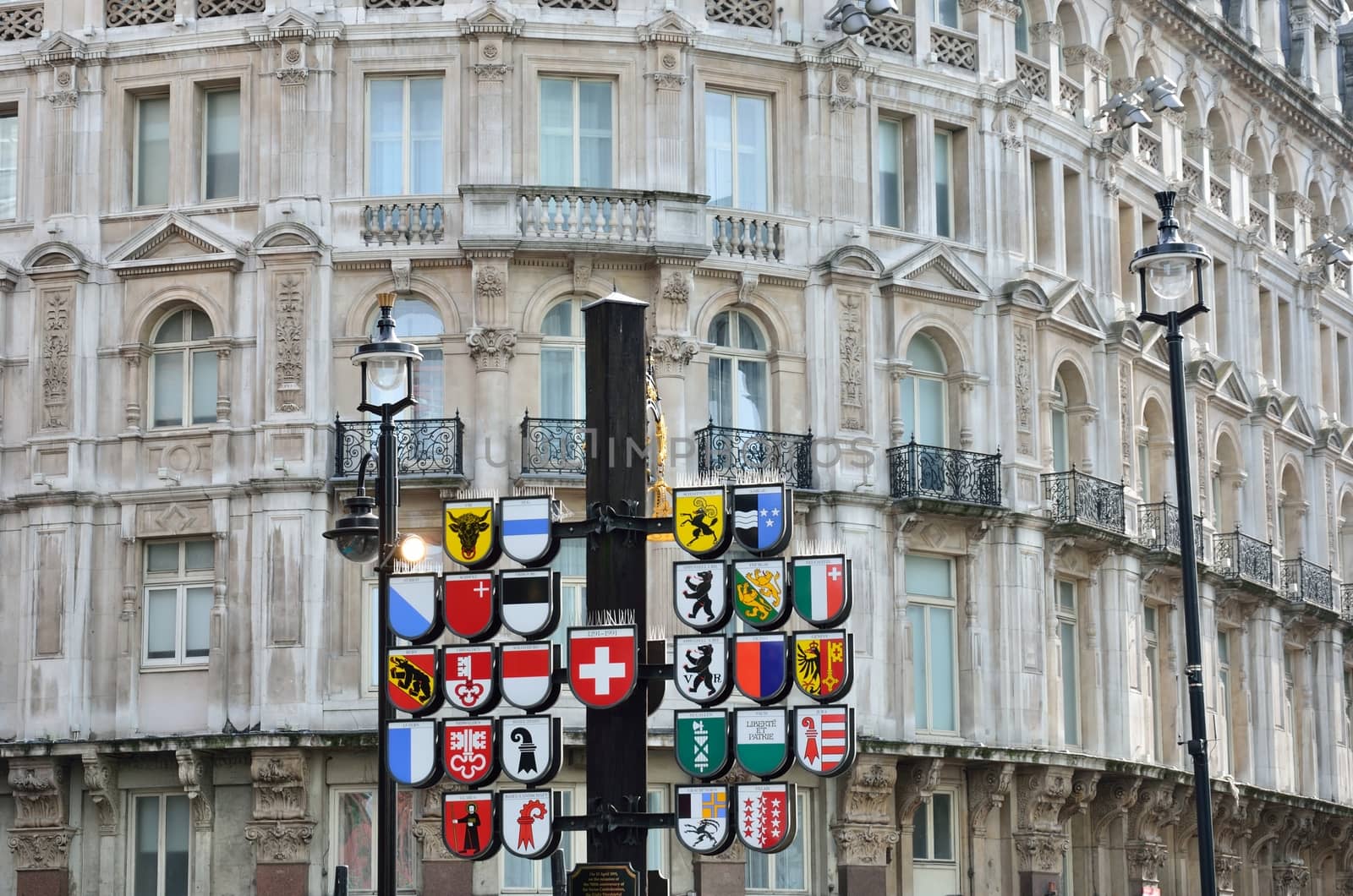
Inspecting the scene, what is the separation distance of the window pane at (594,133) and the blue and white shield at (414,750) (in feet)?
78.7

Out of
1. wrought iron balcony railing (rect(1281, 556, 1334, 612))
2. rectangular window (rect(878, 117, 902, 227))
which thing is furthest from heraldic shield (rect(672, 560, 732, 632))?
wrought iron balcony railing (rect(1281, 556, 1334, 612))

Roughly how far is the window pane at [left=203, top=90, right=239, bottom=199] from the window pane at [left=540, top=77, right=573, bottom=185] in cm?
506

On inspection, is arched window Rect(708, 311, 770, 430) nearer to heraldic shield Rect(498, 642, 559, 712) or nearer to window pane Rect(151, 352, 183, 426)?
window pane Rect(151, 352, 183, 426)

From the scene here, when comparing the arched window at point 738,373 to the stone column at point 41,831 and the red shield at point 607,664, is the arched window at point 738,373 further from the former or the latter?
the red shield at point 607,664

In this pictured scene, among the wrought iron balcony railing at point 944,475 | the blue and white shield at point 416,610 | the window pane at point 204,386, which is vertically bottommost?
the blue and white shield at point 416,610

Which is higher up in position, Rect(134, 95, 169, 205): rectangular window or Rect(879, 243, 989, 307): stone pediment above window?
Rect(134, 95, 169, 205): rectangular window

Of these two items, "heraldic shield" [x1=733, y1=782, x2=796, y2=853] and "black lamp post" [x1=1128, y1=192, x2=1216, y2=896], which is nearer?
"heraldic shield" [x1=733, y1=782, x2=796, y2=853]

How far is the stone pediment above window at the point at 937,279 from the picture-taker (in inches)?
1719

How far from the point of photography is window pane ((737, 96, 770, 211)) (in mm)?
43125

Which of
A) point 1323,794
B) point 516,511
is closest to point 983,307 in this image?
point 1323,794

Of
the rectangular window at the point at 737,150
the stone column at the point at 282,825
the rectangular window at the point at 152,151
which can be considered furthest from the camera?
the rectangular window at the point at 737,150

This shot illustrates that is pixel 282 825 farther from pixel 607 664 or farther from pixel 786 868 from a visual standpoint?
pixel 607 664

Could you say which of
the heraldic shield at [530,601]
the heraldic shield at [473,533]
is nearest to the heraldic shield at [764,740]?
the heraldic shield at [530,601]

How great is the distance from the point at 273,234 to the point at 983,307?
12471mm
